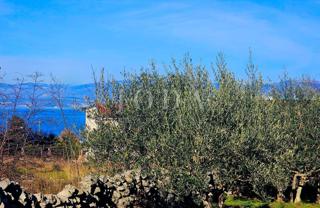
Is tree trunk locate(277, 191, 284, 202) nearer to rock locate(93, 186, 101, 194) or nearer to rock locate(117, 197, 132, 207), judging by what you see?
rock locate(117, 197, 132, 207)

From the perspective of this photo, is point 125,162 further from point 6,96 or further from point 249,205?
point 249,205

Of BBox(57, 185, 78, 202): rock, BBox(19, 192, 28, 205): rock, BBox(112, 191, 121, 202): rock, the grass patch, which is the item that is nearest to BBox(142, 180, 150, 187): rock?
BBox(112, 191, 121, 202): rock

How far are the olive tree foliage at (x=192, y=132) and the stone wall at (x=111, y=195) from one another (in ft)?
2.03

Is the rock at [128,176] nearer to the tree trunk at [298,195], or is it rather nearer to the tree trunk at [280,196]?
the tree trunk at [280,196]

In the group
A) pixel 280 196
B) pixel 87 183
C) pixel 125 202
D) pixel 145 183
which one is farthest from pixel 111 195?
pixel 280 196

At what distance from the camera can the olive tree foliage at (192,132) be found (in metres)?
14.6

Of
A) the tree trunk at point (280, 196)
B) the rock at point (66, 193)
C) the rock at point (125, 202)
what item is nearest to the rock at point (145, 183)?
the rock at point (125, 202)

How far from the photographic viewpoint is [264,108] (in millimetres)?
16953

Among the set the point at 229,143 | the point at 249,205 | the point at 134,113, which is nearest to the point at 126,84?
the point at 134,113

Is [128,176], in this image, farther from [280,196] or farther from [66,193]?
[280,196]

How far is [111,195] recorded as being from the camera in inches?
585

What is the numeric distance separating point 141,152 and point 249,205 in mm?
7132

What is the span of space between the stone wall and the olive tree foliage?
619 mm

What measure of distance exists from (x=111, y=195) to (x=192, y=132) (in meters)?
3.09
